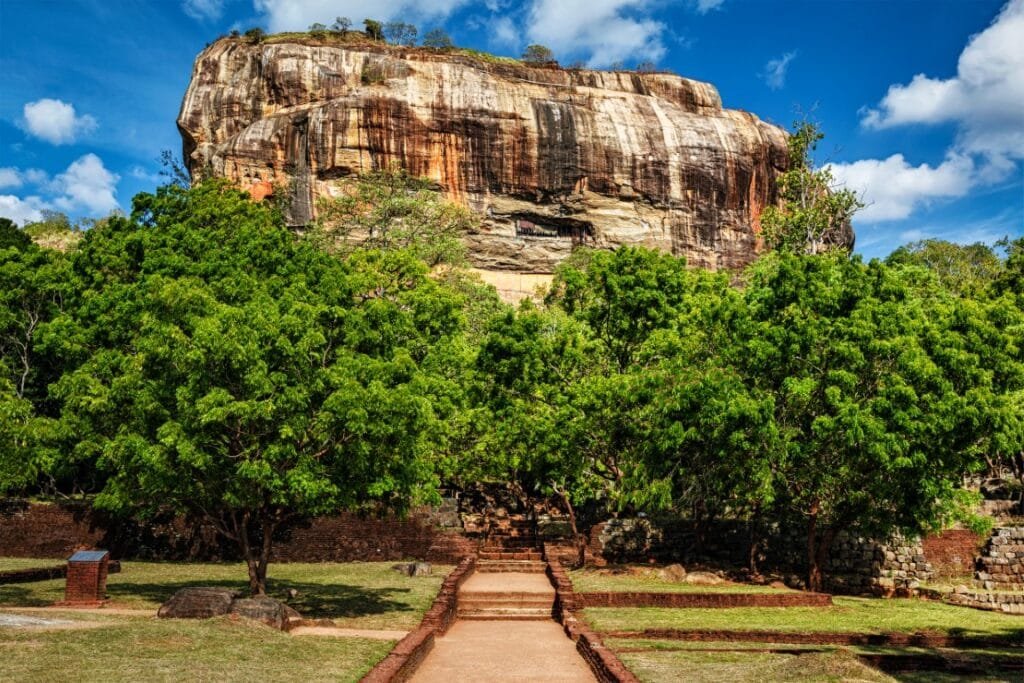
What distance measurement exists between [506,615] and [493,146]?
42.0 meters

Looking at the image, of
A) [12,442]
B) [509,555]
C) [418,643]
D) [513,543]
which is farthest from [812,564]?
[12,442]

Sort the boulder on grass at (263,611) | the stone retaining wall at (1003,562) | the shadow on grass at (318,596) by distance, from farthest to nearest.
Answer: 1. the stone retaining wall at (1003,562)
2. the shadow on grass at (318,596)
3. the boulder on grass at (263,611)

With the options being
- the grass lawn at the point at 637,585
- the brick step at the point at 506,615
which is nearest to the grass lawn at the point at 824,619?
the brick step at the point at 506,615

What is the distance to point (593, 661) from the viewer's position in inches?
437

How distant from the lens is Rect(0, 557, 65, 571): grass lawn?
64.1ft

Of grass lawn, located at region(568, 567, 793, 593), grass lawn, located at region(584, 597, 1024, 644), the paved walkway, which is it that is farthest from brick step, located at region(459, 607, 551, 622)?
grass lawn, located at region(568, 567, 793, 593)

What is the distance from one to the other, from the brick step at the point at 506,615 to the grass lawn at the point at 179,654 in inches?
168

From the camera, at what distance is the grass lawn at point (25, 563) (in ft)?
64.1

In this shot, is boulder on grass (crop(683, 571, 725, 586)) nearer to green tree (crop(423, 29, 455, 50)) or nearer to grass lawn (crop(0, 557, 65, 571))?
grass lawn (crop(0, 557, 65, 571))

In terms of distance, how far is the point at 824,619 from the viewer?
14914 millimetres

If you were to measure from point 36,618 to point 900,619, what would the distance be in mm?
13844

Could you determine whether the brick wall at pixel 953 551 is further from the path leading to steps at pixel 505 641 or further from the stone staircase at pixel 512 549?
the path leading to steps at pixel 505 641

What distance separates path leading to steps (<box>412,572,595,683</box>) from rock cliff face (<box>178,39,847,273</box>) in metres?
37.5

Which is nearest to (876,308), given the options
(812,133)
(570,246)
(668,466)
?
(668,466)
